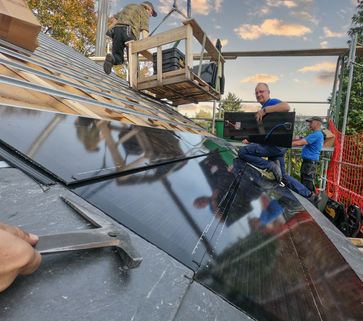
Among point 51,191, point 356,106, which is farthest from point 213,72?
point 356,106

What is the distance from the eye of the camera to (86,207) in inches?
35.9

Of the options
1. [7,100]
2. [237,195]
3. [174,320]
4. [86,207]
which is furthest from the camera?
[237,195]

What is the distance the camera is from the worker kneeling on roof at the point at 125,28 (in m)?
6.26

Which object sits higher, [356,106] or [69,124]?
[356,106]

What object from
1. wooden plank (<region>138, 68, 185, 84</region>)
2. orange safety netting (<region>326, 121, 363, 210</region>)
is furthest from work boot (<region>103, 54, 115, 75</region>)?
orange safety netting (<region>326, 121, 363, 210</region>)

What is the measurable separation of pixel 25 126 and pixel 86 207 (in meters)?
0.63

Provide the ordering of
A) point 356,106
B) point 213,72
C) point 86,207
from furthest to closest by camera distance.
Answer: point 356,106 < point 213,72 < point 86,207

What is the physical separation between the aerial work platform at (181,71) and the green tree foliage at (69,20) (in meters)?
16.4

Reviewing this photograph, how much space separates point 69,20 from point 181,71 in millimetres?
18401

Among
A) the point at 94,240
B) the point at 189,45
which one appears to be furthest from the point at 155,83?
the point at 94,240

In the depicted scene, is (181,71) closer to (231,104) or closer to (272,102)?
(272,102)

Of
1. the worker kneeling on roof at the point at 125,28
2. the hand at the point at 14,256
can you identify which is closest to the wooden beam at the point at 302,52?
the worker kneeling on roof at the point at 125,28

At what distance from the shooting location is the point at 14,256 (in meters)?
0.53

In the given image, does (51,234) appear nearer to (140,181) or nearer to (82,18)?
(140,181)
